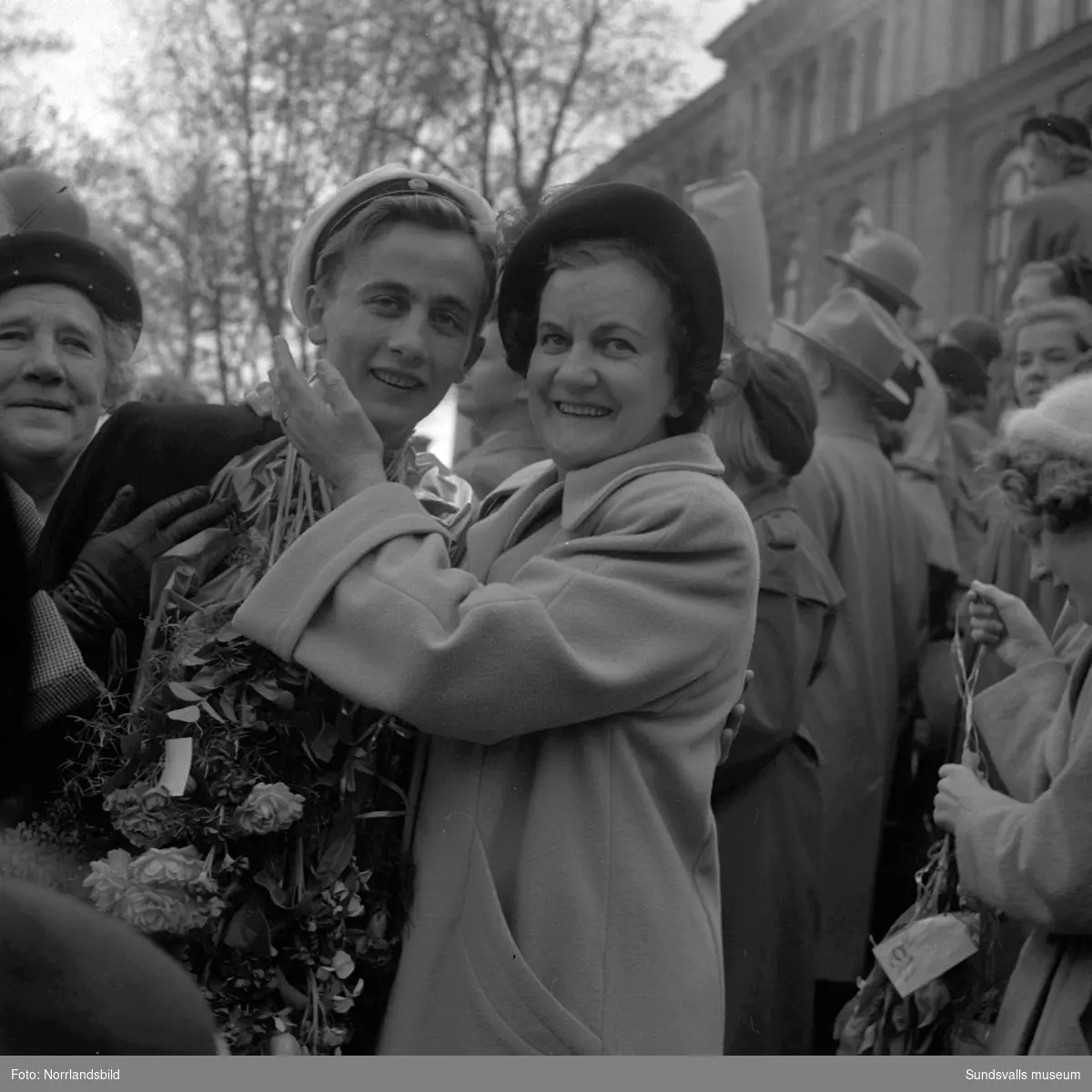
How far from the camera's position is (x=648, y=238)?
2.19 meters

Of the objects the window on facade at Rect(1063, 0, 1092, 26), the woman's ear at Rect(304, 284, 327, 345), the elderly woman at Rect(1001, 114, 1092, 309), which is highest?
the window on facade at Rect(1063, 0, 1092, 26)

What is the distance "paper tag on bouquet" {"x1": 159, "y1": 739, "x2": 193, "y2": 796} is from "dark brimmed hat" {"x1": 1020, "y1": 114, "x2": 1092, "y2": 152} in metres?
3.87

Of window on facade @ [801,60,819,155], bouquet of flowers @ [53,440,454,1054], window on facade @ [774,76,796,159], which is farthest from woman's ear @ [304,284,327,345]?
window on facade @ [774,76,796,159]

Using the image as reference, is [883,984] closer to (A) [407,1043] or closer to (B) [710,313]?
(A) [407,1043]

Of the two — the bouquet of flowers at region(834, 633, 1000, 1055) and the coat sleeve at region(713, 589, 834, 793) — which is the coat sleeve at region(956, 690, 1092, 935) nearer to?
the bouquet of flowers at region(834, 633, 1000, 1055)

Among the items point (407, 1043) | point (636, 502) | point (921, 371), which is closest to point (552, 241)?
point (636, 502)

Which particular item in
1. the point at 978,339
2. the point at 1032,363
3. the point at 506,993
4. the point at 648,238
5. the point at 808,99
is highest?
the point at 808,99

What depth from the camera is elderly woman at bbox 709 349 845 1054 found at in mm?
3840

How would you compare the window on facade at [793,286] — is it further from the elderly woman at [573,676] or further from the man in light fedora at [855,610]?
the elderly woman at [573,676]

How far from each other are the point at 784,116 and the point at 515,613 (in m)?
6.04

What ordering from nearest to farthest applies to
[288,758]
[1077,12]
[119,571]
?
[288,758], [119,571], [1077,12]

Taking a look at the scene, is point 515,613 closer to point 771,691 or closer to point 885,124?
point 771,691

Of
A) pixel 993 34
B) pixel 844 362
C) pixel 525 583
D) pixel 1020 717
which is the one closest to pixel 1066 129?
pixel 993 34

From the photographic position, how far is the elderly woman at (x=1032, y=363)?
4246mm
